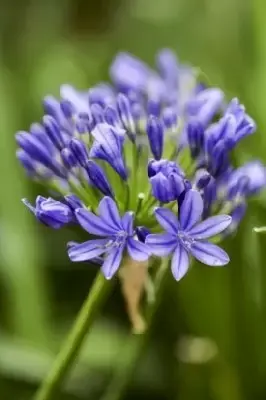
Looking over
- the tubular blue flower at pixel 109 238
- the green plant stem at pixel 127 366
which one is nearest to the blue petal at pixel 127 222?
the tubular blue flower at pixel 109 238

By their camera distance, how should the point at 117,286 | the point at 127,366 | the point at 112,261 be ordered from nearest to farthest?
the point at 112,261
the point at 127,366
the point at 117,286

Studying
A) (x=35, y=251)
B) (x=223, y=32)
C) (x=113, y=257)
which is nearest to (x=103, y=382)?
(x=35, y=251)

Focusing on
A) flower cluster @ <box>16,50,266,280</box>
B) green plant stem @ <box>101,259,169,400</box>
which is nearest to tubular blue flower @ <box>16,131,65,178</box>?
flower cluster @ <box>16,50,266,280</box>

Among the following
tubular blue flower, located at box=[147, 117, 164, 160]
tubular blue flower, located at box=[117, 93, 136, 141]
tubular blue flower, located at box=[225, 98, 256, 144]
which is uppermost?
tubular blue flower, located at box=[225, 98, 256, 144]

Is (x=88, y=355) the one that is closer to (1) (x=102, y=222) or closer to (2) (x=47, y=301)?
(2) (x=47, y=301)

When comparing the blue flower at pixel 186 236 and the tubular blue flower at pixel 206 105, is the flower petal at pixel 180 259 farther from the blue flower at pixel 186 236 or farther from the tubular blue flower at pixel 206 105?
the tubular blue flower at pixel 206 105

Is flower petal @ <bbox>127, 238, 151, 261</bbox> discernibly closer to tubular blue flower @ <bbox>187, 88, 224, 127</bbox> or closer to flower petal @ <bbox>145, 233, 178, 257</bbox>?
flower petal @ <bbox>145, 233, 178, 257</bbox>

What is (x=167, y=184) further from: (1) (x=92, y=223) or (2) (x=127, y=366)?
(2) (x=127, y=366)

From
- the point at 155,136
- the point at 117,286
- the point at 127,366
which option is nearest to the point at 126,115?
the point at 155,136
